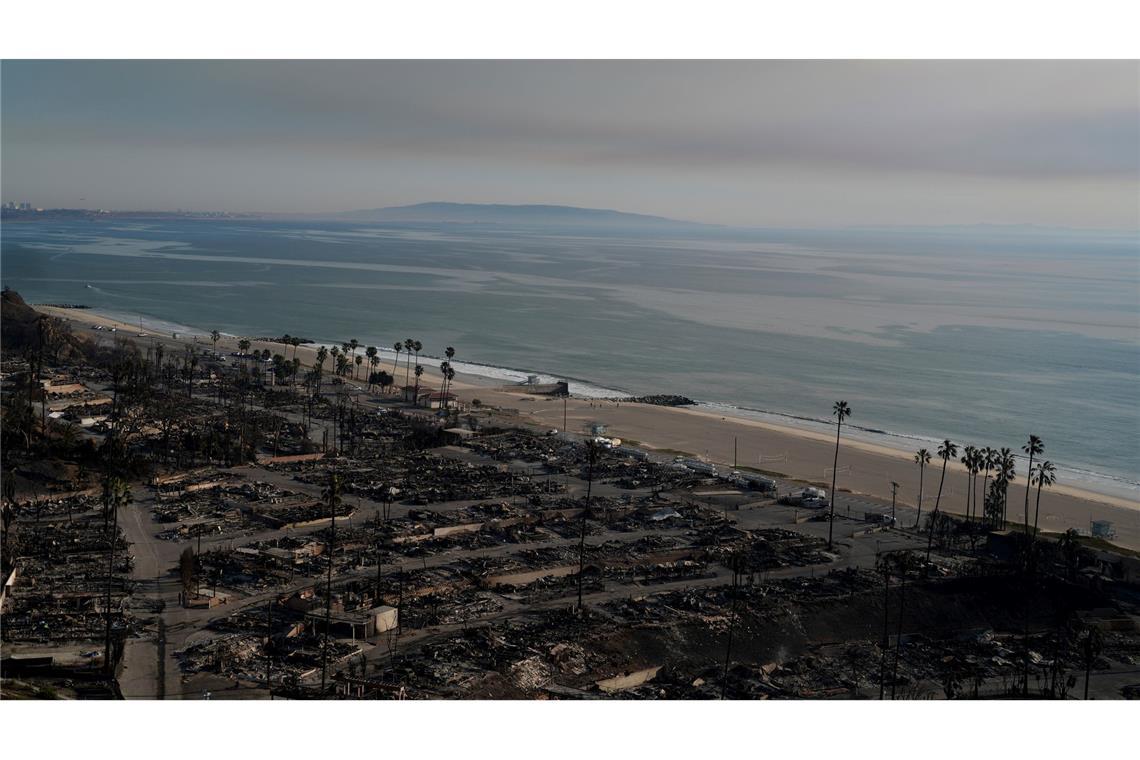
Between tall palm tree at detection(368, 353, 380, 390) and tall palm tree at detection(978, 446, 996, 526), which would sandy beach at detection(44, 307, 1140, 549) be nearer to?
tall palm tree at detection(978, 446, 996, 526)

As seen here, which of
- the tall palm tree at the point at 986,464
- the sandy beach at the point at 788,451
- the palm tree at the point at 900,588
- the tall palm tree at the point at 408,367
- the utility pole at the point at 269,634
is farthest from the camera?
the tall palm tree at the point at 408,367

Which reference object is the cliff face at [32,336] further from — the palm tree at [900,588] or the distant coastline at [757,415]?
the palm tree at [900,588]

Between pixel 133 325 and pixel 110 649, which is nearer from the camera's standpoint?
pixel 110 649

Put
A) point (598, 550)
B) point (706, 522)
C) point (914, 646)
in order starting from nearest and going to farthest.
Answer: point (914, 646), point (598, 550), point (706, 522)

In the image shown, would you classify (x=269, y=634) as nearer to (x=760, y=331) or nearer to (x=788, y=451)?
(x=788, y=451)

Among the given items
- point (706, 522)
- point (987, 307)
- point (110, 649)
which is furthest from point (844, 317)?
point (110, 649)

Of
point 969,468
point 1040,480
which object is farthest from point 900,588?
point 969,468

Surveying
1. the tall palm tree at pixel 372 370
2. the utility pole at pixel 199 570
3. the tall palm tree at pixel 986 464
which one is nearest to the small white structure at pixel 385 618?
the utility pole at pixel 199 570

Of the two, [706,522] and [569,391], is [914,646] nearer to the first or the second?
[706,522]
